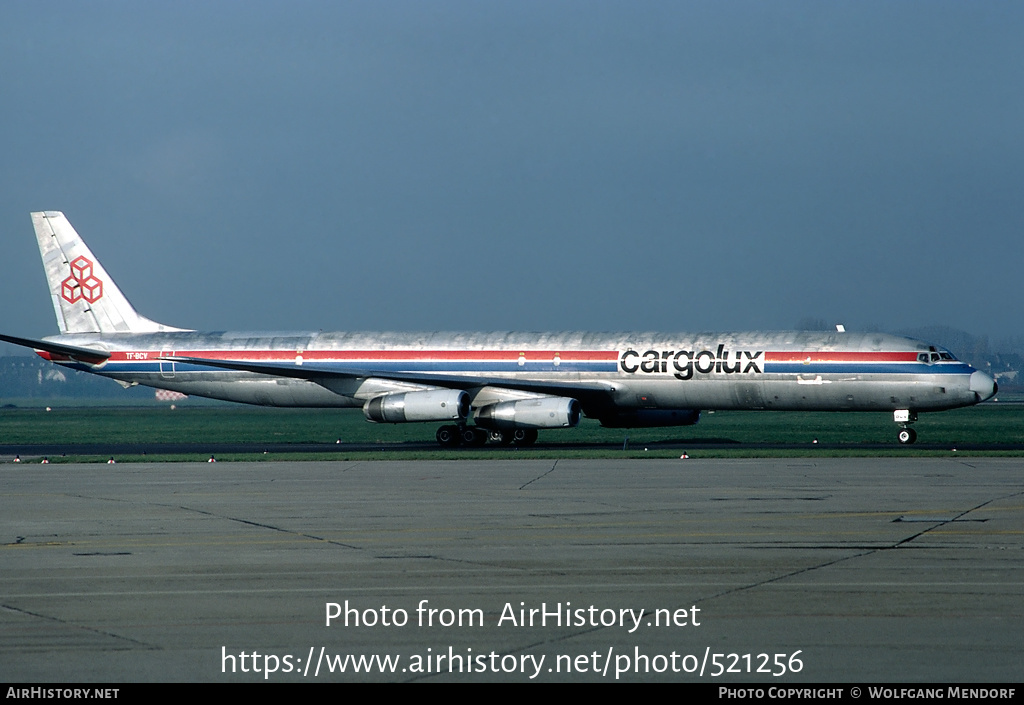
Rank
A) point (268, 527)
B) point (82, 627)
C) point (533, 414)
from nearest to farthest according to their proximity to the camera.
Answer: point (82, 627) < point (268, 527) < point (533, 414)

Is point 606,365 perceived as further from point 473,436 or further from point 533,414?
point 473,436

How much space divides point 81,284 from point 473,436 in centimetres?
2015

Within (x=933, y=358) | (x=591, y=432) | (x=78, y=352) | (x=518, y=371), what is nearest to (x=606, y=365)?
(x=518, y=371)

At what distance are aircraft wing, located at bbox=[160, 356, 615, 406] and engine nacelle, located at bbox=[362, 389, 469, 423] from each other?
1.01 metres

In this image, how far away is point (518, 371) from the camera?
42.8m

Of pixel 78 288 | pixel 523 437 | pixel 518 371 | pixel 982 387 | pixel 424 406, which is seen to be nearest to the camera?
pixel 982 387

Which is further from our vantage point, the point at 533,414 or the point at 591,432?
the point at 591,432

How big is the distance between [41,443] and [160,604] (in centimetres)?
3599

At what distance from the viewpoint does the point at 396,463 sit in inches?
1275

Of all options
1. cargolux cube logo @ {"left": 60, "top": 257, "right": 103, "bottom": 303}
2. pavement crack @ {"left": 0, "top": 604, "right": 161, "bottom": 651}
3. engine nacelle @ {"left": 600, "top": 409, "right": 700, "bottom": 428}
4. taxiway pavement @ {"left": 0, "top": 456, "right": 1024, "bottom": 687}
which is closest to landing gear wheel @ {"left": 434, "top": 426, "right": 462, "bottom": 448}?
engine nacelle @ {"left": 600, "top": 409, "right": 700, "bottom": 428}

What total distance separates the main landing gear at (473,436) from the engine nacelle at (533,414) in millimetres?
832

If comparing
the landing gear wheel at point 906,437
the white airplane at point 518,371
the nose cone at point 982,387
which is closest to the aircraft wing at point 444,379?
the white airplane at point 518,371

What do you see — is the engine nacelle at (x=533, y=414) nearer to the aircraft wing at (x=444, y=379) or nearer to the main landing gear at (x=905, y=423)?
the aircraft wing at (x=444, y=379)

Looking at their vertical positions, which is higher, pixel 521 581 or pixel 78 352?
pixel 78 352
